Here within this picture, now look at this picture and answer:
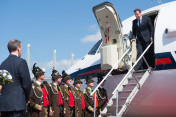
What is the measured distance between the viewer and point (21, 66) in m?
4.51

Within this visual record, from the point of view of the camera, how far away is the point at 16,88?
450 centimetres

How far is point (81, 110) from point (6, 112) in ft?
15.3

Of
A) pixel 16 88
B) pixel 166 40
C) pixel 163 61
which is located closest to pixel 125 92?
pixel 163 61

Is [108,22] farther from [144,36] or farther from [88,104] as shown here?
[88,104]

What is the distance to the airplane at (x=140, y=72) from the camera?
6.70m

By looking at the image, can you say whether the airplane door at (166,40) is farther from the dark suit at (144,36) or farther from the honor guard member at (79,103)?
the honor guard member at (79,103)

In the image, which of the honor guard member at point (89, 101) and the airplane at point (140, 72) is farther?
the honor guard member at point (89, 101)

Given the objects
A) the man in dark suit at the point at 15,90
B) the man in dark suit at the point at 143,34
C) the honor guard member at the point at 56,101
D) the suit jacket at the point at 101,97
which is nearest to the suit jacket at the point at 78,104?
the honor guard member at the point at 56,101

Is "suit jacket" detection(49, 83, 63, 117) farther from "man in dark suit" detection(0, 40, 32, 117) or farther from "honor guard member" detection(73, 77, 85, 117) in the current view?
"man in dark suit" detection(0, 40, 32, 117)

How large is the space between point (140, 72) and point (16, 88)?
4.11 meters

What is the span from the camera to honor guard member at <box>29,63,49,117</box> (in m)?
7.52

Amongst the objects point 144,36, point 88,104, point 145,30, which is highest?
point 145,30

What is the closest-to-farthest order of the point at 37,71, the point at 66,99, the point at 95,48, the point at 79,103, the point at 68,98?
the point at 37,71 → the point at 66,99 → the point at 68,98 → the point at 79,103 → the point at 95,48

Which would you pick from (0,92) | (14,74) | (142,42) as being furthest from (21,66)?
(142,42)
